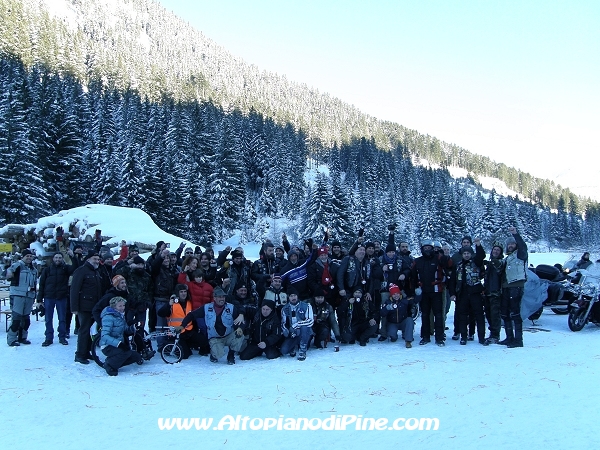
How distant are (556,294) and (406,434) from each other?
7837 mm

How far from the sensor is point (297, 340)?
25.9 ft

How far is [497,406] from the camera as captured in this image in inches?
203

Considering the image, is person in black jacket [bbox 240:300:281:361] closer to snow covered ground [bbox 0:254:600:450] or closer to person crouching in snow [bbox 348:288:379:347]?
snow covered ground [bbox 0:254:600:450]

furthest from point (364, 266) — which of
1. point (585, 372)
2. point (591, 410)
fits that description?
point (591, 410)

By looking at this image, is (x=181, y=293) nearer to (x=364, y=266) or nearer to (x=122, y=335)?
(x=122, y=335)

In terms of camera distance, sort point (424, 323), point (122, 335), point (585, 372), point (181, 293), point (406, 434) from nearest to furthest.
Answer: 1. point (406, 434)
2. point (585, 372)
3. point (122, 335)
4. point (181, 293)
5. point (424, 323)

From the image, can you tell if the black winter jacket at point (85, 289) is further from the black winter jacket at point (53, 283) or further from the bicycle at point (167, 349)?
the black winter jacket at point (53, 283)

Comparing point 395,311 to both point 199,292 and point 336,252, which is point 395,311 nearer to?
point 336,252

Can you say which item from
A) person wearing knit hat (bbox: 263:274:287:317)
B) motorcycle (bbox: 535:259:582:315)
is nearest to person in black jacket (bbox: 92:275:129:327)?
person wearing knit hat (bbox: 263:274:287:317)

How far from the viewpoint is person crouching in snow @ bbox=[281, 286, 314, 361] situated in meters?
7.79

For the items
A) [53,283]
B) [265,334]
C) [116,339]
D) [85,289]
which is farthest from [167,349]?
[53,283]

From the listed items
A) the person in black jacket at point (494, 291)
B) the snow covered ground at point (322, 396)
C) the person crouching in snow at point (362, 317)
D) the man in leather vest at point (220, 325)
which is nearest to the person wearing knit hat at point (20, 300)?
the snow covered ground at point (322, 396)

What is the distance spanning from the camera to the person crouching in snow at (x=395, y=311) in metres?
8.55

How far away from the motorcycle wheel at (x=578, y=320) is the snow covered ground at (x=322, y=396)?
149 cm
